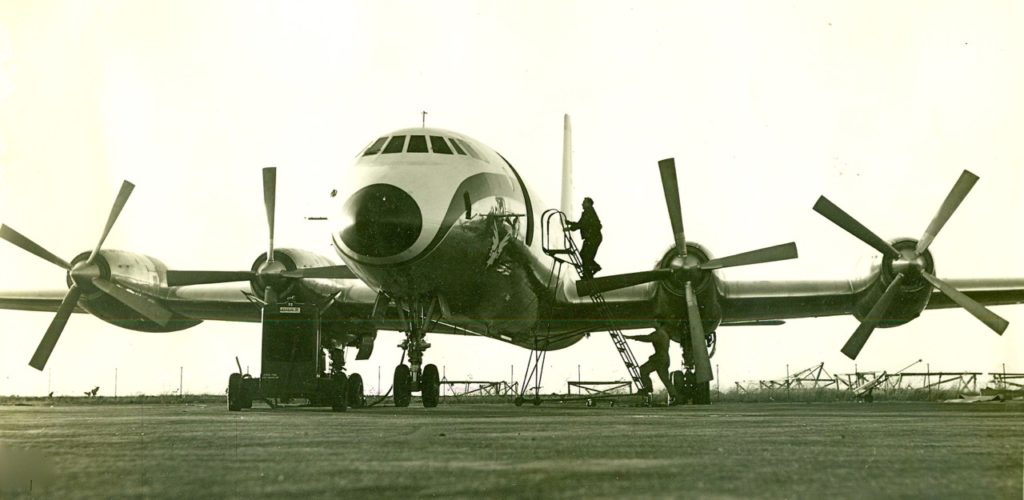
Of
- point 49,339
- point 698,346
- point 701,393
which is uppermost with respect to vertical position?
point 49,339

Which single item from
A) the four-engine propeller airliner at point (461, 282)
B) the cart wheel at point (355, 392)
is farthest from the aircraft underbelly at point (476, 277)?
the cart wheel at point (355, 392)

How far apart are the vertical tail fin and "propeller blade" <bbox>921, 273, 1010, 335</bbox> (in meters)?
10.7

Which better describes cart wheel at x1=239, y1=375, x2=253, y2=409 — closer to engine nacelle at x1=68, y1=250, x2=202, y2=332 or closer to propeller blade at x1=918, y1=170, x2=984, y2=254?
engine nacelle at x1=68, y1=250, x2=202, y2=332

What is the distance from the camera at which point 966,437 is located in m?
6.57

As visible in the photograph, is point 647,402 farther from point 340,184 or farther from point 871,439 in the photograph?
point 871,439

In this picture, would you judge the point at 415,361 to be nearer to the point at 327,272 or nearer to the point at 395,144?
the point at 395,144

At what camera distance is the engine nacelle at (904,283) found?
20.2m

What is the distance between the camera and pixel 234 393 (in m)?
15.6

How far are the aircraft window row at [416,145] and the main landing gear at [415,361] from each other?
8.23 ft

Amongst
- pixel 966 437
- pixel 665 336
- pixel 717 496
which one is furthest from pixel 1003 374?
pixel 717 496

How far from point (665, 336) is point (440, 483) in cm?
1814

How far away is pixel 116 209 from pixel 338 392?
31.4ft

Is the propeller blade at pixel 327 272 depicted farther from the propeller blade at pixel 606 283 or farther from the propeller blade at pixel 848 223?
the propeller blade at pixel 848 223

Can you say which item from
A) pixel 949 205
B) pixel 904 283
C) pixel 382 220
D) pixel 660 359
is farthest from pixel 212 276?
pixel 949 205
